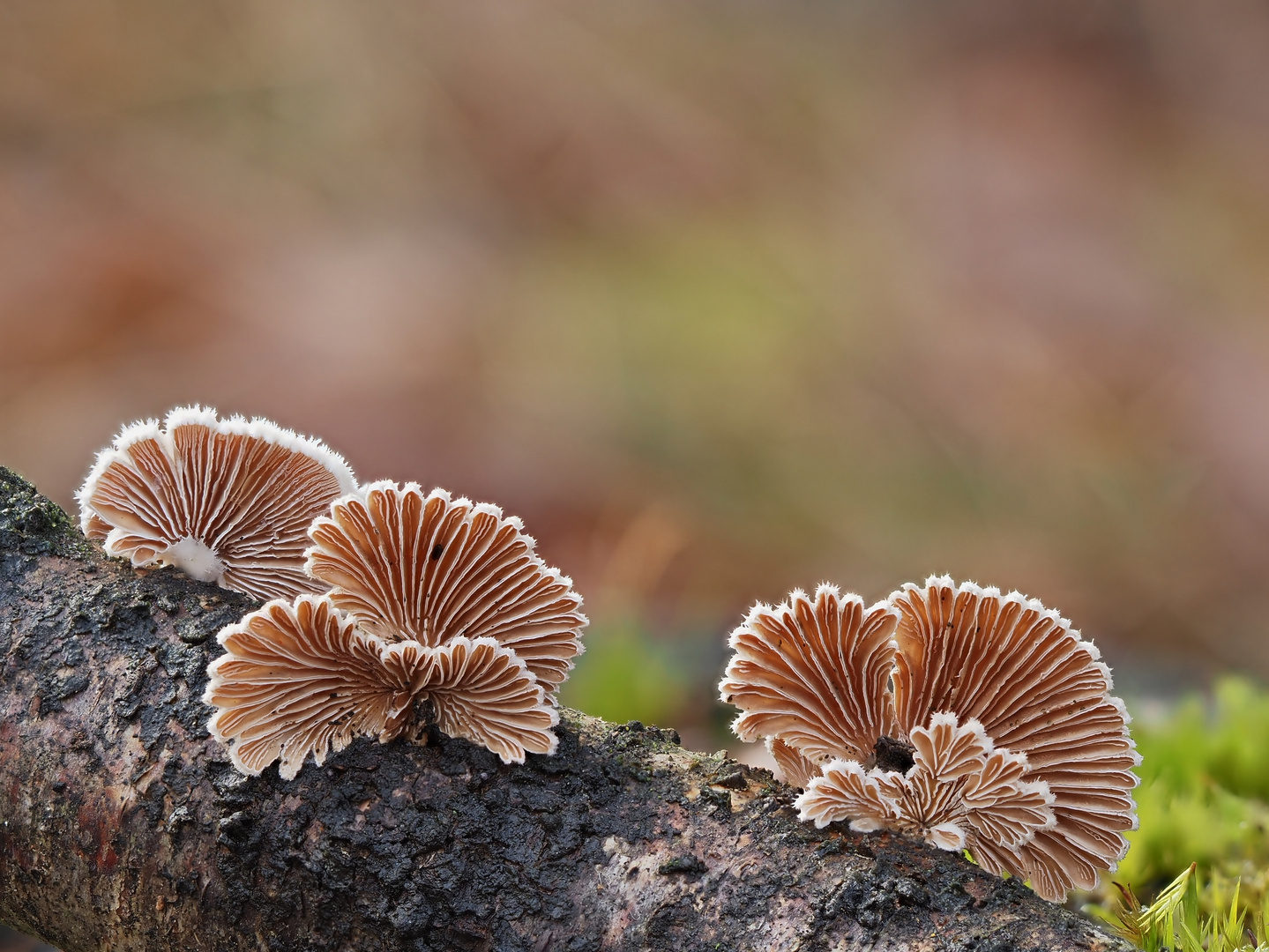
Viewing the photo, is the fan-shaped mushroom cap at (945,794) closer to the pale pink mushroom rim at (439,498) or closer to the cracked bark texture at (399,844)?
the cracked bark texture at (399,844)

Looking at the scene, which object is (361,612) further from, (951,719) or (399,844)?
(951,719)

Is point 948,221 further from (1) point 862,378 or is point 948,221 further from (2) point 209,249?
(2) point 209,249

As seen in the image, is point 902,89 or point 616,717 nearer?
point 616,717


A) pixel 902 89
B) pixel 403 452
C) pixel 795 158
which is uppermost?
pixel 902 89

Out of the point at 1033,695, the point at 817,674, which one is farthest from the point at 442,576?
the point at 1033,695

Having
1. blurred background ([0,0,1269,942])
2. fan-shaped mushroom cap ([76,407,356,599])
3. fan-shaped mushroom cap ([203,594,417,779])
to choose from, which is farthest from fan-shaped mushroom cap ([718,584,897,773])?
blurred background ([0,0,1269,942])

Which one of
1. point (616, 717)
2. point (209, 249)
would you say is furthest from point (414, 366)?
point (616, 717)
